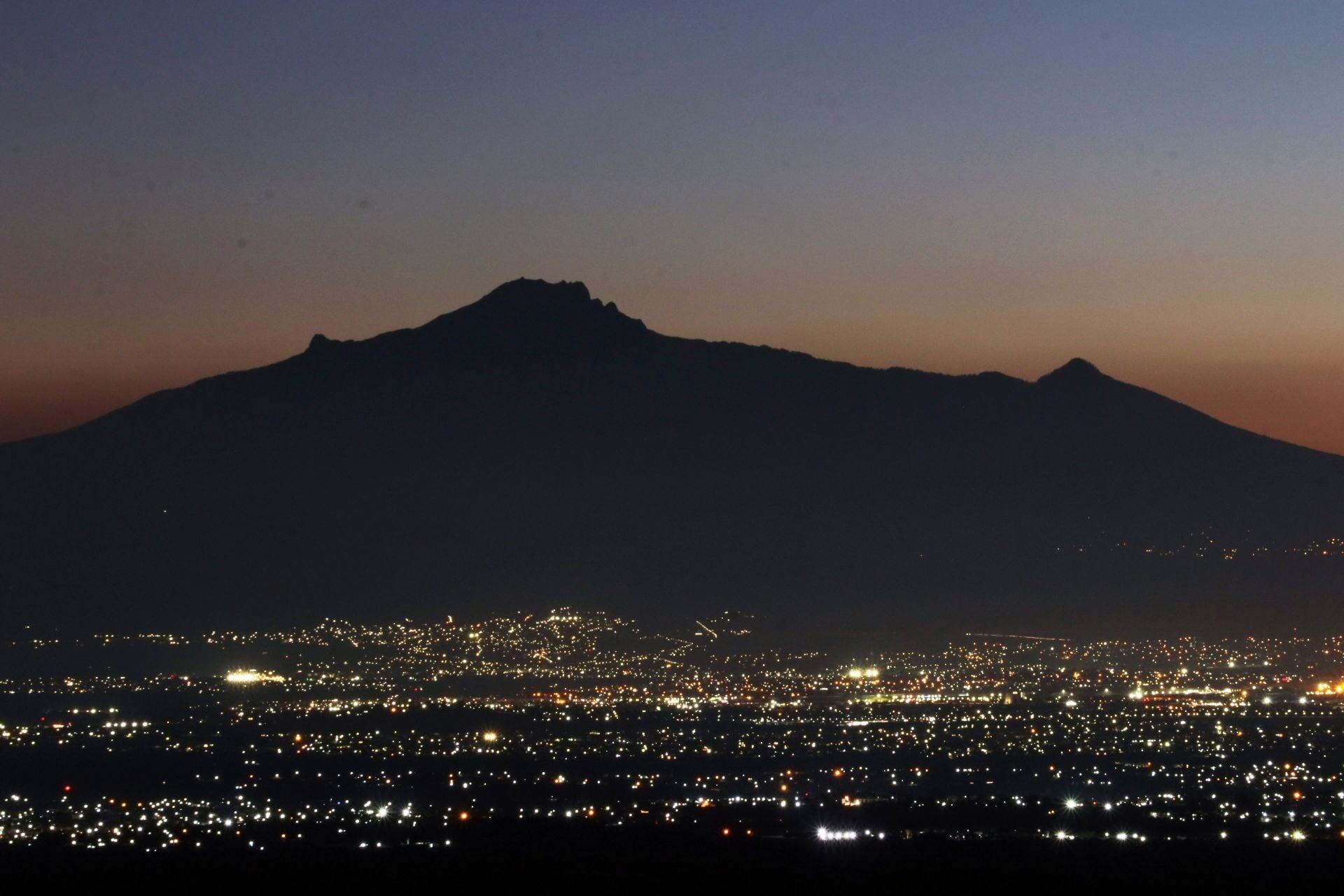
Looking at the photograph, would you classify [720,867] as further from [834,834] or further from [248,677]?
[248,677]

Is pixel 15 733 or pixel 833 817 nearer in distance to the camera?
pixel 833 817

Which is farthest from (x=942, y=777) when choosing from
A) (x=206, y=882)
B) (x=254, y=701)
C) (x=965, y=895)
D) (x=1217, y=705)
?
(x=254, y=701)

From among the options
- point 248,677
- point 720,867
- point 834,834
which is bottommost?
point 248,677

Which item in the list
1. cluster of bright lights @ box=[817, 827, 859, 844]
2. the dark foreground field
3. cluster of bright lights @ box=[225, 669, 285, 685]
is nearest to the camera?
the dark foreground field

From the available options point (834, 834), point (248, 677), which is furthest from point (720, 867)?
point (248, 677)

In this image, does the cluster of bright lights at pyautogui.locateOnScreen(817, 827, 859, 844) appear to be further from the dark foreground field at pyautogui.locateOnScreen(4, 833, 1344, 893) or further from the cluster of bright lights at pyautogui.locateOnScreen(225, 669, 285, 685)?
the cluster of bright lights at pyautogui.locateOnScreen(225, 669, 285, 685)

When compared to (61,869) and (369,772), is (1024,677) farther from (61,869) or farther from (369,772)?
(61,869)

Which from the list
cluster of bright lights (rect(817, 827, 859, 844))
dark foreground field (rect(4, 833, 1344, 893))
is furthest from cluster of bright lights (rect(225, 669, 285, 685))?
cluster of bright lights (rect(817, 827, 859, 844))

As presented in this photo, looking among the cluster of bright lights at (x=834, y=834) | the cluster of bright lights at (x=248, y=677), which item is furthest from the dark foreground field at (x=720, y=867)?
the cluster of bright lights at (x=248, y=677)

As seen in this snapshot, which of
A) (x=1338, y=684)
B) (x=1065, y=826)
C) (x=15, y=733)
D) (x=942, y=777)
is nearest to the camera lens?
(x=1065, y=826)

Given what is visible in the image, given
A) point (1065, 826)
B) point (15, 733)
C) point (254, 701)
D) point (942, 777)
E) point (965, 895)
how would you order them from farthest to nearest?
point (254, 701)
point (15, 733)
point (942, 777)
point (1065, 826)
point (965, 895)

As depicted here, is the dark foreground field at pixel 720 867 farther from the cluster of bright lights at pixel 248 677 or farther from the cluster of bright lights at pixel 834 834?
the cluster of bright lights at pixel 248 677
